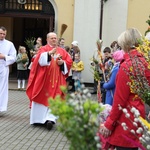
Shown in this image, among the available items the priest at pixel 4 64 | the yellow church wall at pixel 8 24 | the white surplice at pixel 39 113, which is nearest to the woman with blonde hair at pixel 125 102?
the white surplice at pixel 39 113

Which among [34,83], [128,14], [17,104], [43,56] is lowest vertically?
[17,104]

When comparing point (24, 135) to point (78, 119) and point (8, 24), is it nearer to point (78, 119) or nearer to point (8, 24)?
point (78, 119)

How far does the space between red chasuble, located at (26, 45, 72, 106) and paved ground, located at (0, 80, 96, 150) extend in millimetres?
628

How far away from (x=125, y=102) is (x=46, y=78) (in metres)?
4.34

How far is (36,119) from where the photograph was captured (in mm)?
7816

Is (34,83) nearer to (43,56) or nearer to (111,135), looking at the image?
(43,56)

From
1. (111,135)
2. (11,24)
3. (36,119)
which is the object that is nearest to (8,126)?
(36,119)

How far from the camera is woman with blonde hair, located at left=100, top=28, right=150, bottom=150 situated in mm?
3416

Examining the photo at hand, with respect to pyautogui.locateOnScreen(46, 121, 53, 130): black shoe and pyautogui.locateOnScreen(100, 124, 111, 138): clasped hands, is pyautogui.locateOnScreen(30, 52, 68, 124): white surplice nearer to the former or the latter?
pyautogui.locateOnScreen(46, 121, 53, 130): black shoe

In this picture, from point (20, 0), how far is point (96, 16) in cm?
315

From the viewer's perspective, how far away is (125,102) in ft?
11.4

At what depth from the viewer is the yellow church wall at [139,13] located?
1512 cm

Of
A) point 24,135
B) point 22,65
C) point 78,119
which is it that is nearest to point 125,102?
point 78,119

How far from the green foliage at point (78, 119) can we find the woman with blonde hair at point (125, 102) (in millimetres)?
1558
